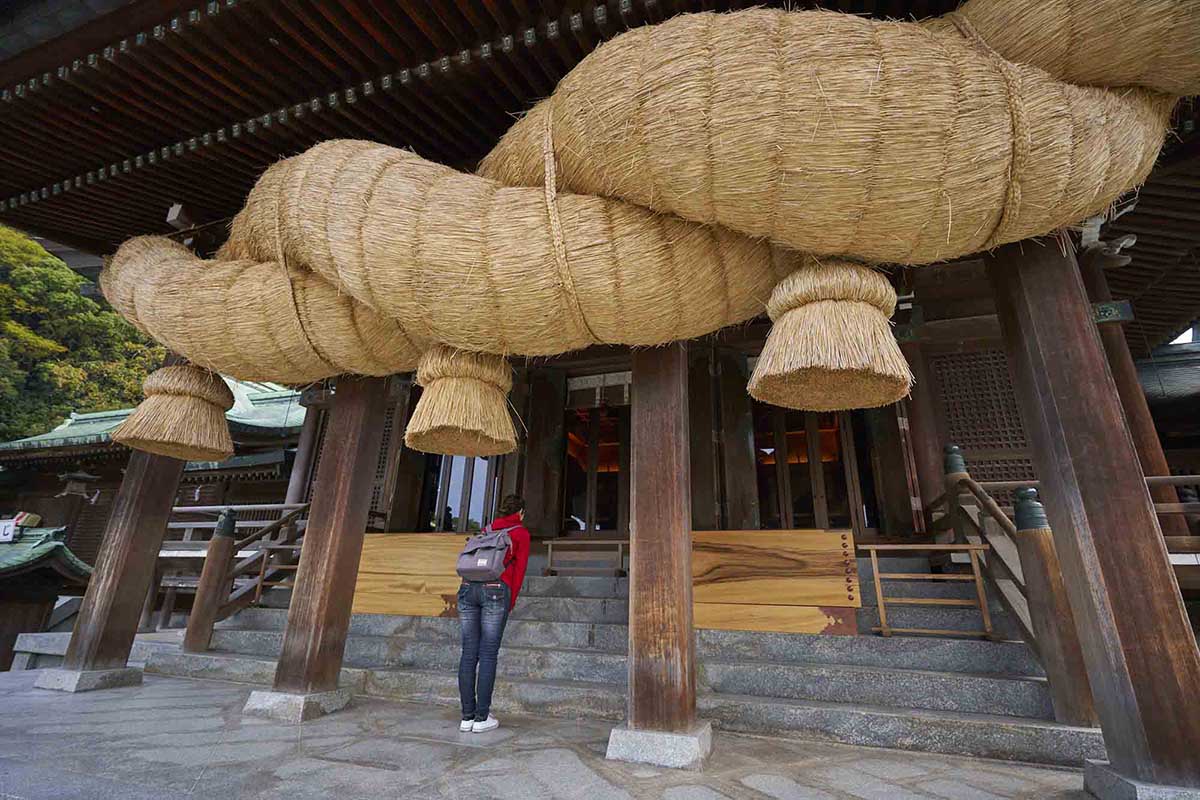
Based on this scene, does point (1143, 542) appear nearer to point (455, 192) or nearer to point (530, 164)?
point (530, 164)

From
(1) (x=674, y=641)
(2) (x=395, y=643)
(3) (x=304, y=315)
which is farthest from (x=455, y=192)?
(2) (x=395, y=643)

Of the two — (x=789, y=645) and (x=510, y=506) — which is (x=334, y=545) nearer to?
(x=510, y=506)

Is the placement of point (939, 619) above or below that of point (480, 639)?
above

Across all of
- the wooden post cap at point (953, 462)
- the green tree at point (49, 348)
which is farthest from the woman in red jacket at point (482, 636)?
the green tree at point (49, 348)

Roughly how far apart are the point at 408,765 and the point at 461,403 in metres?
1.66

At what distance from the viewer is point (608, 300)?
2.24m

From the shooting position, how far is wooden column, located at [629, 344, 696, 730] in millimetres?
2564

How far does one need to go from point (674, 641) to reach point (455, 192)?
2.23m

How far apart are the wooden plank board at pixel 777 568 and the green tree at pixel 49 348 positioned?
2115cm

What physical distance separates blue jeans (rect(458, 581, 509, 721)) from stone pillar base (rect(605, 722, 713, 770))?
2.92 feet

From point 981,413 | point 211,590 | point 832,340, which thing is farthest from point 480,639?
point 981,413

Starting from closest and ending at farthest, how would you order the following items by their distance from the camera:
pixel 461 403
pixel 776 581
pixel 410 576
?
pixel 461 403 → pixel 776 581 → pixel 410 576

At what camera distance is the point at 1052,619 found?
3010 millimetres

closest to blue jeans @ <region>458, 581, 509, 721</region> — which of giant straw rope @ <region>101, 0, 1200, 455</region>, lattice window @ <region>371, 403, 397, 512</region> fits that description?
giant straw rope @ <region>101, 0, 1200, 455</region>
